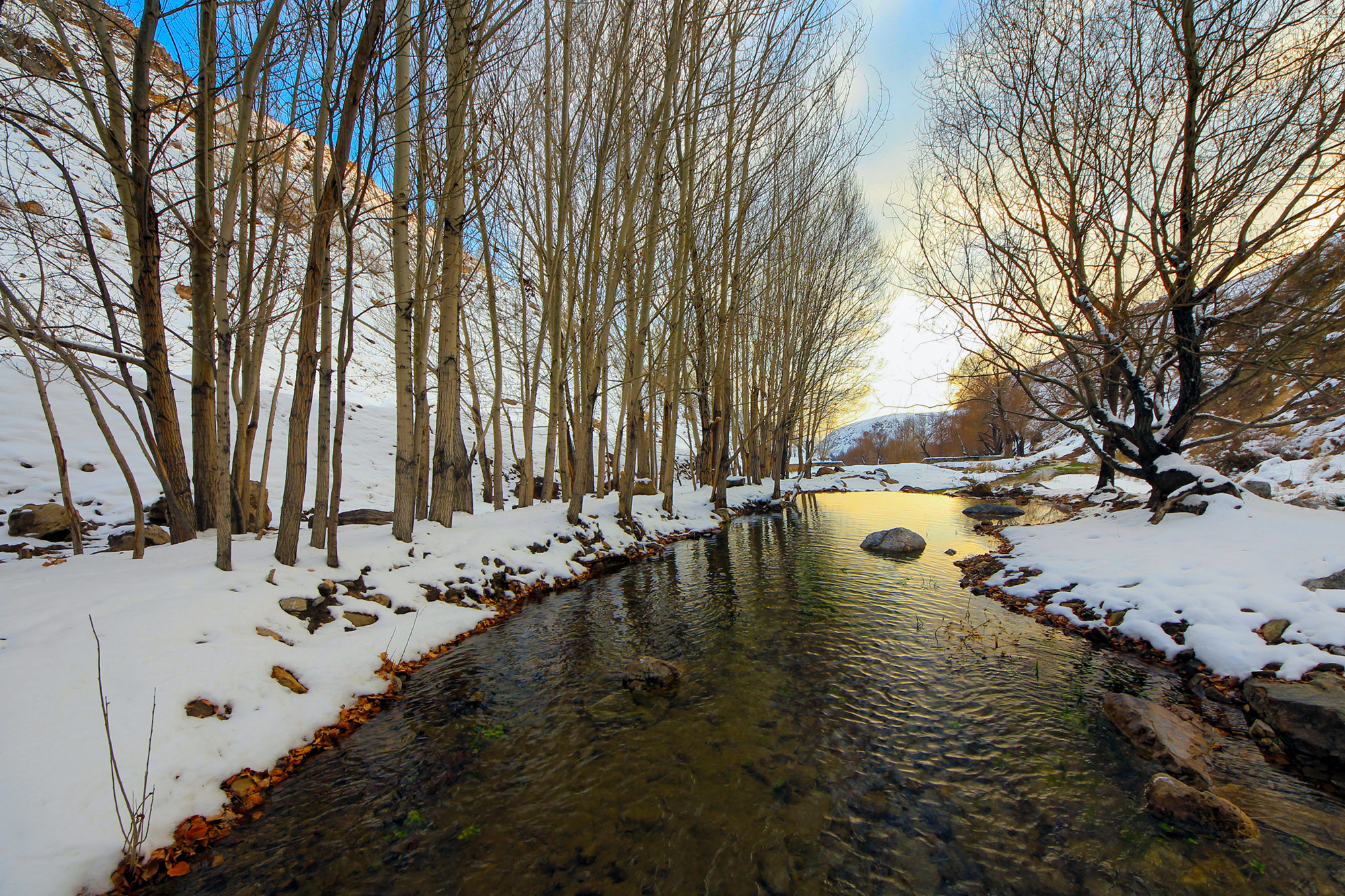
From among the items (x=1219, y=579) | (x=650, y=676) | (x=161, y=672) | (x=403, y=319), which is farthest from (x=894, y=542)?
(x=161, y=672)

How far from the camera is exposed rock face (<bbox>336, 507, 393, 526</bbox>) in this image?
9945mm

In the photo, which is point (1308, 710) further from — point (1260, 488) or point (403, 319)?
point (1260, 488)

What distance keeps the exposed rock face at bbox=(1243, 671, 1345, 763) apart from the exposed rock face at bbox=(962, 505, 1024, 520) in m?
10.7

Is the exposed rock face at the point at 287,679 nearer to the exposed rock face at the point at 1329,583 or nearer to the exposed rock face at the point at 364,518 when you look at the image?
the exposed rock face at the point at 364,518

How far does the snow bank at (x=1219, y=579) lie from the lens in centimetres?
387

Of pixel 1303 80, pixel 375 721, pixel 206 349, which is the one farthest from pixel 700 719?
pixel 1303 80

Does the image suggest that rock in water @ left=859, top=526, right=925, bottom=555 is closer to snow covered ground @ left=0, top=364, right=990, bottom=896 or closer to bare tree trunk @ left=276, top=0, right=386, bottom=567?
snow covered ground @ left=0, top=364, right=990, bottom=896

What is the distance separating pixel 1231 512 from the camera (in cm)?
596

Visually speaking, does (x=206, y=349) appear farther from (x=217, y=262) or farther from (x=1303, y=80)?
(x=1303, y=80)

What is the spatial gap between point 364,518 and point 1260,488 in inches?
738

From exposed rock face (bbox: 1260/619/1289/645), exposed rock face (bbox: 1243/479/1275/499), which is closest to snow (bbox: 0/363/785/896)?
exposed rock face (bbox: 1260/619/1289/645)

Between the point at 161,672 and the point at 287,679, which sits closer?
the point at 161,672

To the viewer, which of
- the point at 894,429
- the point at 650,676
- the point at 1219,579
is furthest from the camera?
the point at 894,429

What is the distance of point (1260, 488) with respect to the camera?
32.8ft
